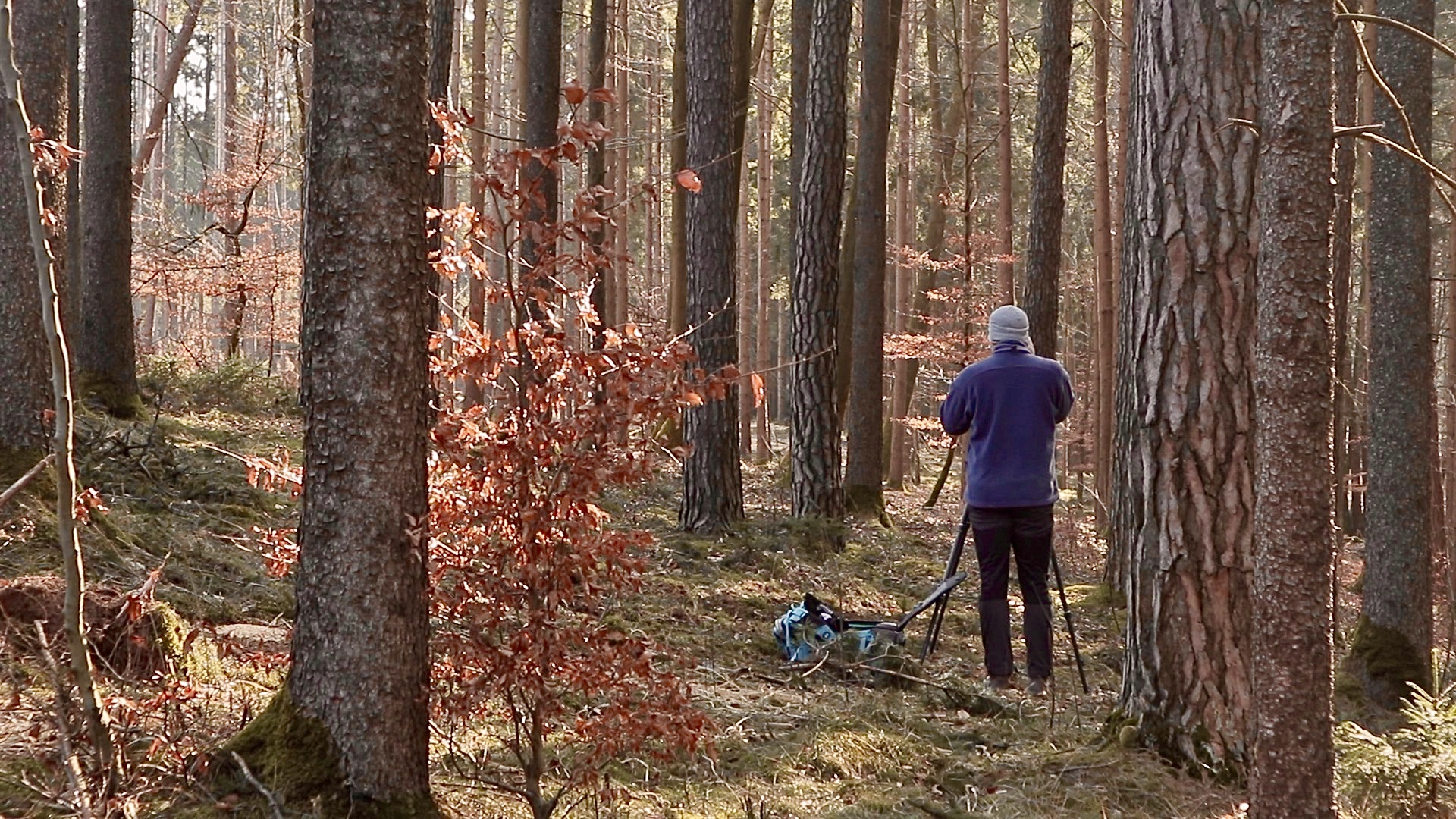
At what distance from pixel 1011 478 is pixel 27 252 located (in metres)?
5.40

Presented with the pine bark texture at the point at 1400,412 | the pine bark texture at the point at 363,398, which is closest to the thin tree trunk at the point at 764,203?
the pine bark texture at the point at 1400,412

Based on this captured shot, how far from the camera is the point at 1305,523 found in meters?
3.58

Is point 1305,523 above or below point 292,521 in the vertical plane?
above

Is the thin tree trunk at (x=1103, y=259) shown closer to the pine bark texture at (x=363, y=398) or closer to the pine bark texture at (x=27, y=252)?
the pine bark texture at (x=27, y=252)

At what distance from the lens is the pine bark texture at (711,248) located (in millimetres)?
11109

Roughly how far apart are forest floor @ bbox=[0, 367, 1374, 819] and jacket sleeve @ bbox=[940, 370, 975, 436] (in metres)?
1.40

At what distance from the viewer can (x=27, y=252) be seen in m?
6.61

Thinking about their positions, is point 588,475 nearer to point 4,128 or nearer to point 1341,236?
point 4,128

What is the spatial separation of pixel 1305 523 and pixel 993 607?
134 inches

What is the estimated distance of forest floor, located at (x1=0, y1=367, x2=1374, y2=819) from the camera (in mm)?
4188

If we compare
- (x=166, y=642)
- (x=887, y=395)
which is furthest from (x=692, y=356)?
(x=887, y=395)

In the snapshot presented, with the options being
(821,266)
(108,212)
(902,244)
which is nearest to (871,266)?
(821,266)

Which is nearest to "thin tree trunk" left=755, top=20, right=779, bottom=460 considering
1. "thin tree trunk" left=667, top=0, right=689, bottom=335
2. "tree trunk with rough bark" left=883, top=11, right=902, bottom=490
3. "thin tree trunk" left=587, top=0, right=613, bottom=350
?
"tree trunk with rough bark" left=883, top=11, right=902, bottom=490

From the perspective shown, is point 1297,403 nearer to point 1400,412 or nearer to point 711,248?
point 1400,412
